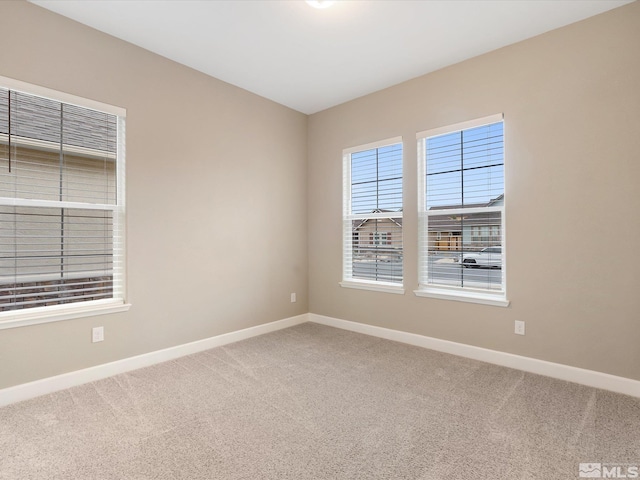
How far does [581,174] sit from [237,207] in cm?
320

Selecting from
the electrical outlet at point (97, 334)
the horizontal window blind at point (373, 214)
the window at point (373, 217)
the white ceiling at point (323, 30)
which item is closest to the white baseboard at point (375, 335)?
the electrical outlet at point (97, 334)

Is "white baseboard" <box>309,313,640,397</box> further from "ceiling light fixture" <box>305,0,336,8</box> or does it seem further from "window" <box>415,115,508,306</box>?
"ceiling light fixture" <box>305,0,336,8</box>

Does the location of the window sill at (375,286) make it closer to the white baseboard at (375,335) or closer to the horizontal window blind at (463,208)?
the horizontal window blind at (463,208)

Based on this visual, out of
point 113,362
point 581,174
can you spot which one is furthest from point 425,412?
point 113,362

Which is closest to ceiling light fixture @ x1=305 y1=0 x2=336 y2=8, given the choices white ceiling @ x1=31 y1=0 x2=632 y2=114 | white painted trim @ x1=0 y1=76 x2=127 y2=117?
white ceiling @ x1=31 y1=0 x2=632 y2=114

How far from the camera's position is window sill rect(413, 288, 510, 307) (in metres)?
3.05

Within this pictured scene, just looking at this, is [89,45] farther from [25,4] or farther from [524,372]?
[524,372]

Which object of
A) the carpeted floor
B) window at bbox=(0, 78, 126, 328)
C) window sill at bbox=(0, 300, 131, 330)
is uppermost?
window at bbox=(0, 78, 126, 328)

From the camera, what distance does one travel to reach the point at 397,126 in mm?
3729

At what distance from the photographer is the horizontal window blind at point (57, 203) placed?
95.0 inches

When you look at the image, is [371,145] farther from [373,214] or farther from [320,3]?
[320,3]

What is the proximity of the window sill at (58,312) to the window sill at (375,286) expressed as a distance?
239 cm

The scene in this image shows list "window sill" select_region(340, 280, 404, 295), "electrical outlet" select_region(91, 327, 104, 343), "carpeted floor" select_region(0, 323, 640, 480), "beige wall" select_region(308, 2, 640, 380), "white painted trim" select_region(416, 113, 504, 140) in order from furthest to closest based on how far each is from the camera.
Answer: "window sill" select_region(340, 280, 404, 295) → "white painted trim" select_region(416, 113, 504, 140) → "electrical outlet" select_region(91, 327, 104, 343) → "beige wall" select_region(308, 2, 640, 380) → "carpeted floor" select_region(0, 323, 640, 480)

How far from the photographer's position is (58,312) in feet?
8.38
